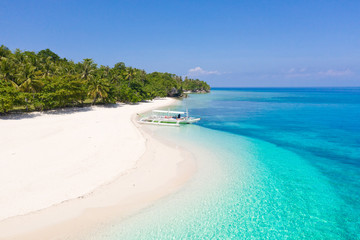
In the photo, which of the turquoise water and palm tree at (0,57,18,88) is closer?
the turquoise water

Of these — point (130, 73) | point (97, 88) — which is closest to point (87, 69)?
point (97, 88)

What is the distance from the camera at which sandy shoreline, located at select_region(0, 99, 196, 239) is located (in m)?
11.0

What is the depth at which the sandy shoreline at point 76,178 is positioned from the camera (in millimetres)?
11000

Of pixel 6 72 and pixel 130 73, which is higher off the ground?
pixel 130 73

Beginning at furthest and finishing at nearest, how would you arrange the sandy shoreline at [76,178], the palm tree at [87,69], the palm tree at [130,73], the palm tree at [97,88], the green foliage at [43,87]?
1. the palm tree at [130,73]
2. the palm tree at [87,69]
3. the palm tree at [97,88]
4. the green foliage at [43,87]
5. the sandy shoreline at [76,178]

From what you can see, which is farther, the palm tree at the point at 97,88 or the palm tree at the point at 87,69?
the palm tree at the point at 87,69

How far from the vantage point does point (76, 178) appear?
15.0 m

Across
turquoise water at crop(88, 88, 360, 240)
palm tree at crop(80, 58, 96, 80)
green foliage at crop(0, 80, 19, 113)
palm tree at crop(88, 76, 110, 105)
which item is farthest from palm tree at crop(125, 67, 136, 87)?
turquoise water at crop(88, 88, 360, 240)

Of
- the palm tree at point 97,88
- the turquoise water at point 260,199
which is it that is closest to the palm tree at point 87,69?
the palm tree at point 97,88

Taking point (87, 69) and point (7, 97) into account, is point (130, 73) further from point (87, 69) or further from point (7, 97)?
point (7, 97)

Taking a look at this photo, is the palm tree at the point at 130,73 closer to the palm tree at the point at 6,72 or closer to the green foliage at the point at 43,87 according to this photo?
the green foliage at the point at 43,87

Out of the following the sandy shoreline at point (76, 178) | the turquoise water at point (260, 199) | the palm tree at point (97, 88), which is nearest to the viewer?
the sandy shoreline at point (76, 178)

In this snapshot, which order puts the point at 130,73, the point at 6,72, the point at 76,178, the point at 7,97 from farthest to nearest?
1. the point at 130,73
2. the point at 6,72
3. the point at 7,97
4. the point at 76,178

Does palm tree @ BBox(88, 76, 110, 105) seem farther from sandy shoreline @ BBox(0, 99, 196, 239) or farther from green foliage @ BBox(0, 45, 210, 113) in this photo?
sandy shoreline @ BBox(0, 99, 196, 239)
